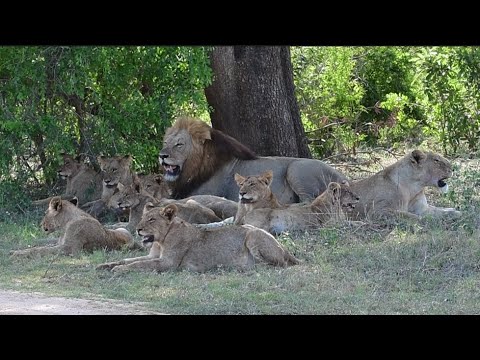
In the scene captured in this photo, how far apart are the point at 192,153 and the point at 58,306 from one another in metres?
4.57

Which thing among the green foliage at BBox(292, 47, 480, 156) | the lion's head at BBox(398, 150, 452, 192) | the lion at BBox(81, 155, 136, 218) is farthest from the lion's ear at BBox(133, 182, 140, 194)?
the green foliage at BBox(292, 47, 480, 156)

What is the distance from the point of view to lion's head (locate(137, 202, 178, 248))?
26.1ft

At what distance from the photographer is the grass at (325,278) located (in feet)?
21.4

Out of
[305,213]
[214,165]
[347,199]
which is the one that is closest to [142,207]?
[214,165]

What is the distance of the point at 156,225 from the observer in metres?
7.99

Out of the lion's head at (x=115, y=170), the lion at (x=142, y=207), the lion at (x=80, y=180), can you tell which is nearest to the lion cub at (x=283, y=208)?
the lion at (x=142, y=207)

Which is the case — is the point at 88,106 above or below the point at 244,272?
above

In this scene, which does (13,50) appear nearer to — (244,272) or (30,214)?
(30,214)

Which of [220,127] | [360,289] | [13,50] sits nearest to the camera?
[360,289]

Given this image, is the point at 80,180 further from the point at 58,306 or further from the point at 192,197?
the point at 58,306

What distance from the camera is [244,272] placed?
7.62m

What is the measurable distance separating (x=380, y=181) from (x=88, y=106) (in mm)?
3810

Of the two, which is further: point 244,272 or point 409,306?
point 244,272
